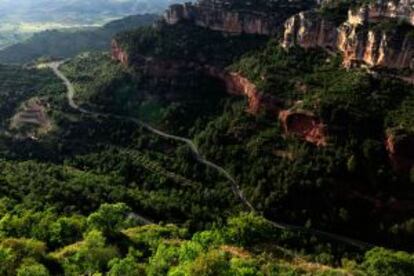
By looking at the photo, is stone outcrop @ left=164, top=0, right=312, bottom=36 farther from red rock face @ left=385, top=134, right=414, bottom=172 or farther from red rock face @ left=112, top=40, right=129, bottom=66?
red rock face @ left=385, top=134, right=414, bottom=172

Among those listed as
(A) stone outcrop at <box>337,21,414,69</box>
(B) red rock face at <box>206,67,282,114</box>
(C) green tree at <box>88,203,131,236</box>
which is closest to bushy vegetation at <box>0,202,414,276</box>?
(C) green tree at <box>88,203,131,236</box>

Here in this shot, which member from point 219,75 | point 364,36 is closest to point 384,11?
point 364,36

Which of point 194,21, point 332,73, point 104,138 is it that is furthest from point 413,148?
point 194,21

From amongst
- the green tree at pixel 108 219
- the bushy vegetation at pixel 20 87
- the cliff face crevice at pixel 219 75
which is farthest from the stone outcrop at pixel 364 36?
the bushy vegetation at pixel 20 87

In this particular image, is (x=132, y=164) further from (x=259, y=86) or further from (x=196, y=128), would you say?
(x=259, y=86)

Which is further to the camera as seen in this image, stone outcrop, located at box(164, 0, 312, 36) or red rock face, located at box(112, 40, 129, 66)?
red rock face, located at box(112, 40, 129, 66)

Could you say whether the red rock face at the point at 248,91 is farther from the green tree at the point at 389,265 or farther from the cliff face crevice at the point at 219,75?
the green tree at the point at 389,265
